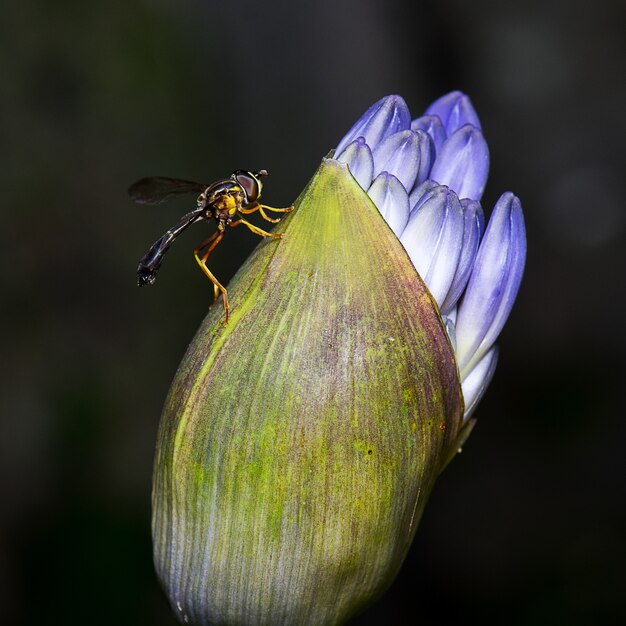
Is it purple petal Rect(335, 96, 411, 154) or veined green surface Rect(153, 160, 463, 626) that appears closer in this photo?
veined green surface Rect(153, 160, 463, 626)

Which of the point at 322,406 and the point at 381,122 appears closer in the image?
the point at 322,406

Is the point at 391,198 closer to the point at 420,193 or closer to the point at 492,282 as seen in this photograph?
the point at 420,193

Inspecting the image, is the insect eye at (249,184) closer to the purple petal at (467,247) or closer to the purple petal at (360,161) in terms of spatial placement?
the purple petal at (360,161)

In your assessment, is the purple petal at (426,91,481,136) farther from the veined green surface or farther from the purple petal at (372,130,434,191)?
the veined green surface

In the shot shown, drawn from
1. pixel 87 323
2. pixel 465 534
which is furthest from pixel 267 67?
pixel 465 534

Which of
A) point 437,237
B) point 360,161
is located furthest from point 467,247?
point 360,161

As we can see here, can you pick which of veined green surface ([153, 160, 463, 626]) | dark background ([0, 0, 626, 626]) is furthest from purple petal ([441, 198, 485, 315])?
dark background ([0, 0, 626, 626])

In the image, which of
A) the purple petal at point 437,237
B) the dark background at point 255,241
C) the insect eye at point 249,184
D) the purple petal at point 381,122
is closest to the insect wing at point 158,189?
the insect eye at point 249,184
